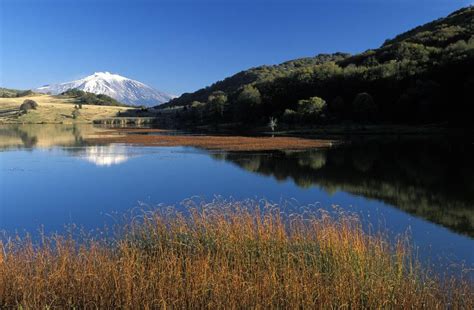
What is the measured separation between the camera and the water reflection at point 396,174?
2320cm

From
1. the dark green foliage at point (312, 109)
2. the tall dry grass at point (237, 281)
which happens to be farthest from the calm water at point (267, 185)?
the dark green foliage at point (312, 109)

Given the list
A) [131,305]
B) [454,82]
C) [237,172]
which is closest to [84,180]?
[237,172]

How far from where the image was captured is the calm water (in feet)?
65.0

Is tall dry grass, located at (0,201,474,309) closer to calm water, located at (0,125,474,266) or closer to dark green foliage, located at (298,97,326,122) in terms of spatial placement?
calm water, located at (0,125,474,266)

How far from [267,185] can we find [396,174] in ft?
38.9

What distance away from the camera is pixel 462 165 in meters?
39.2

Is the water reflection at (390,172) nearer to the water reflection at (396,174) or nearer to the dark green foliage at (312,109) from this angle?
the water reflection at (396,174)

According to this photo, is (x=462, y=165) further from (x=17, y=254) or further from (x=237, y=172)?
(x=17, y=254)

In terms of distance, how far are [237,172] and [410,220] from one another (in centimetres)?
2017

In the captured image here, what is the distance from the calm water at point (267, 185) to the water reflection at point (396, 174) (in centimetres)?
7

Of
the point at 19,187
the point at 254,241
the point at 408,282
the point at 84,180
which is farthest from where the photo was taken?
the point at 84,180

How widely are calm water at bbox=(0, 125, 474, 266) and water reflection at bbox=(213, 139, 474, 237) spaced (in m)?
0.07

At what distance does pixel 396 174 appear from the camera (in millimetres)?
35719

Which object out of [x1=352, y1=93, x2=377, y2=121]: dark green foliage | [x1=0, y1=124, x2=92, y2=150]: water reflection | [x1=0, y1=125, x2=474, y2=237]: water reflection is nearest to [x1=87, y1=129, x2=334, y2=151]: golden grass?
[x1=0, y1=124, x2=92, y2=150]: water reflection
